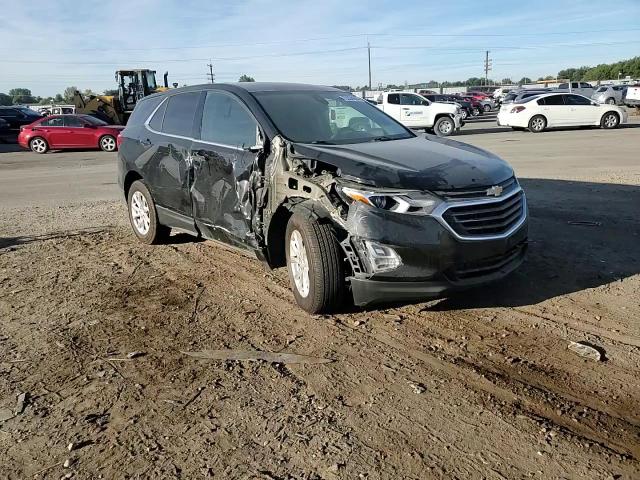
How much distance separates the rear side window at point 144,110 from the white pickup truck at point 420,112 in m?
18.7

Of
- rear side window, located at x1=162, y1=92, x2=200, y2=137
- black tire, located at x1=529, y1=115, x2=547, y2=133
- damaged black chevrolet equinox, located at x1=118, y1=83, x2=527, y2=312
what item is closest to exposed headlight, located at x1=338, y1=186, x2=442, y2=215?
damaged black chevrolet equinox, located at x1=118, y1=83, x2=527, y2=312

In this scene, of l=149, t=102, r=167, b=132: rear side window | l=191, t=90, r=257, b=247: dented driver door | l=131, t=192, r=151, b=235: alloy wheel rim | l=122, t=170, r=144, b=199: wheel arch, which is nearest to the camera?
l=191, t=90, r=257, b=247: dented driver door

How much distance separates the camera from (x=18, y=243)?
23.6ft

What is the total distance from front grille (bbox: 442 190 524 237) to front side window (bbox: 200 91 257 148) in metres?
1.93

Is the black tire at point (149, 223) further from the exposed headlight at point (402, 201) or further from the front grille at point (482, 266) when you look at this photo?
the front grille at point (482, 266)

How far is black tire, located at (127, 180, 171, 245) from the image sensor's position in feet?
21.5

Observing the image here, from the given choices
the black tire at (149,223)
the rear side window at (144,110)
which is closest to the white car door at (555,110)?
the rear side window at (144,110)

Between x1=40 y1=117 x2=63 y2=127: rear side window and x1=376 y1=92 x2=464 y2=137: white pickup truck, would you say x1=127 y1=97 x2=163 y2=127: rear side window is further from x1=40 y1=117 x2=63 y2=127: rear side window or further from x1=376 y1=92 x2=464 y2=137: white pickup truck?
x1=376 y1=92 x2=464 y2=137: white pickup truck

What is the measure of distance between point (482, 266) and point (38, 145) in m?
22.4

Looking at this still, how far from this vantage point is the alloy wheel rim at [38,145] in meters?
22.4

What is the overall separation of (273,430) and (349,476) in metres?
0.55

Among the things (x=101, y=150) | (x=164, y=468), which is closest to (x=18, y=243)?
(x=164, y=468)

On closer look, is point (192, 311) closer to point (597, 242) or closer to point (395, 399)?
point (395, 399)

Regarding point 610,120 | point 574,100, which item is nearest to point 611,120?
point 610,120
